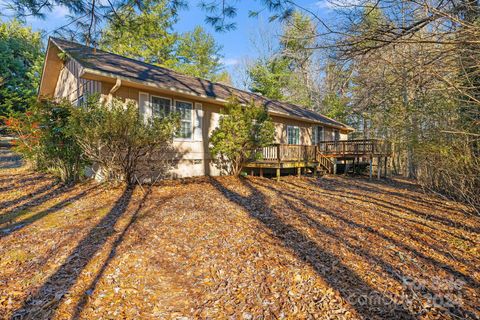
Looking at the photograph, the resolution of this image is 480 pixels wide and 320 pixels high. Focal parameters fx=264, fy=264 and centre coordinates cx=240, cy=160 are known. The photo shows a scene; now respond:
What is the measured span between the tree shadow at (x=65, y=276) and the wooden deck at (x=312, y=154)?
6.66m

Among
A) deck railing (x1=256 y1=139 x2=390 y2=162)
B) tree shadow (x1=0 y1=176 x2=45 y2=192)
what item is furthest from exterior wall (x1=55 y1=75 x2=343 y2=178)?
tree shadow (x1=0 y1=176 x2=45 y2=192)

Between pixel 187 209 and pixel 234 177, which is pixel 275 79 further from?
pixel 187 209

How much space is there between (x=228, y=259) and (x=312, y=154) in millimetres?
9930

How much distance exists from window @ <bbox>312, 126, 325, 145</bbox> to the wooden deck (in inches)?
22.5

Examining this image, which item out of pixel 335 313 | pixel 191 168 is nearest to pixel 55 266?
pixel 335 313

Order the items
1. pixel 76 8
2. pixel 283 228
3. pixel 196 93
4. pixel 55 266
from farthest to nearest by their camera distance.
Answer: pixel 196 93
pixel 283 228
pixel 76 8
pixel 55 266

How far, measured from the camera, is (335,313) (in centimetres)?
274

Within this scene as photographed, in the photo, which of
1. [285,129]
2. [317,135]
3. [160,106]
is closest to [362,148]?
[317,135]

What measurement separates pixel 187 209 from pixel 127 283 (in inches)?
103

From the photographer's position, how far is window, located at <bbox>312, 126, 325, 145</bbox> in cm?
1720

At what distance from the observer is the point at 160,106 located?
905 centimetres

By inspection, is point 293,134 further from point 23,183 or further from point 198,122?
point 23,183

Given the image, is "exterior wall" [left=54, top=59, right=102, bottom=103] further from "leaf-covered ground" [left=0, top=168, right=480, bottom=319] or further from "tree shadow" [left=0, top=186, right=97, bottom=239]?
"leaf-covered ground" [left=0, top=168, right=480, bottom=319]

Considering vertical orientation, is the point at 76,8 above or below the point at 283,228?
above
